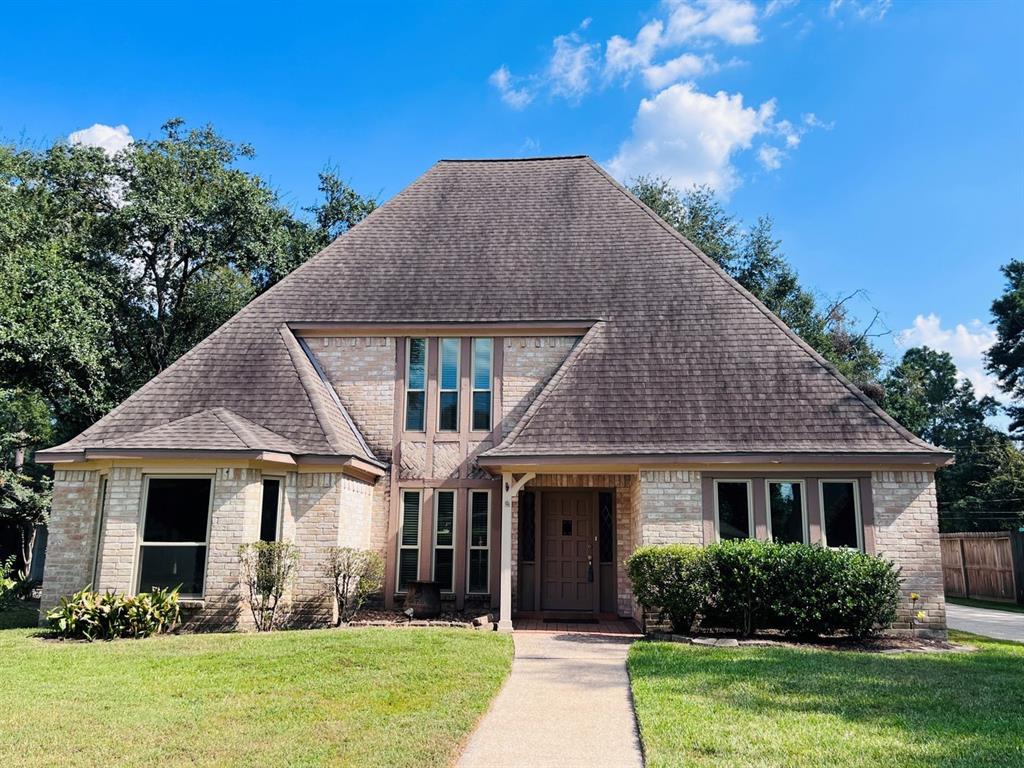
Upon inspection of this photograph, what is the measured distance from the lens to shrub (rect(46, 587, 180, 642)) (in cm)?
1066

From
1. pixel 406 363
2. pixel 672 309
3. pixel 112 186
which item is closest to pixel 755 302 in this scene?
pixel 672 309

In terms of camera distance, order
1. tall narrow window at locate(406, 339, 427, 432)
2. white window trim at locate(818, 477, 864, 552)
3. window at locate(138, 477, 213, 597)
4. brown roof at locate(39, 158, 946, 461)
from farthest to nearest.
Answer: tall narrow window at locate(406, 339, 427, 432)
brown roof at locate(39, 158, 946, 461)
white window trim at locate(818, 477, 864, 552)
window at locate(138, 477, 213, 597)

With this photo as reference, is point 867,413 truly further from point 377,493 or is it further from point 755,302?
point 377,493

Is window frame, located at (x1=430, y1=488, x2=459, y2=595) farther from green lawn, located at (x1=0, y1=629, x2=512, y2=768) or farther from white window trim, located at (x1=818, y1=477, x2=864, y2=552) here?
white window trim, located at (x1=818, y1=477, x2=864, y2=552)

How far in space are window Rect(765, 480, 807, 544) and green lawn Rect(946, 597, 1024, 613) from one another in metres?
9.43

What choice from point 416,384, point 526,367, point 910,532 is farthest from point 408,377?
point 910,532

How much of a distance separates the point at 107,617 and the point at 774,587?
398 inches

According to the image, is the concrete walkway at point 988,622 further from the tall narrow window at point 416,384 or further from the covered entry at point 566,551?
the tall narrow window at point 416,384

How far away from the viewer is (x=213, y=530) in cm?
1160

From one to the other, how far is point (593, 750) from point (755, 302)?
451 inches

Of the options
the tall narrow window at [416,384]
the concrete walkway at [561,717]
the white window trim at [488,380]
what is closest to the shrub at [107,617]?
the tall narrow window at [416,384]

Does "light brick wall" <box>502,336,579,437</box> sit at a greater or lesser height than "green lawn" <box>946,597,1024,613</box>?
greater

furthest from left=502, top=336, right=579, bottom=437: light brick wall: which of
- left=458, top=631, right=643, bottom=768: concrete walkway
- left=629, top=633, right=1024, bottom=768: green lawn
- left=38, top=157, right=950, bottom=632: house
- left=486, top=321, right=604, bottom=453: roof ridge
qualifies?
left=629, top=633, right=1024, bottom=768: green lawn

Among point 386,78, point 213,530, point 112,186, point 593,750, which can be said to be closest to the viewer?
point 593,750
